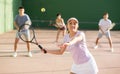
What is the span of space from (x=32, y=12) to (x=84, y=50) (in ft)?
67.0

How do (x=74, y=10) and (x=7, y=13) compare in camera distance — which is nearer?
(x=7, y=13)

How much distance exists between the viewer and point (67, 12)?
24812mm

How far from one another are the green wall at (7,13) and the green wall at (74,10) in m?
2.04

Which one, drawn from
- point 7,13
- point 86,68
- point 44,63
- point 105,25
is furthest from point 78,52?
point 7,13

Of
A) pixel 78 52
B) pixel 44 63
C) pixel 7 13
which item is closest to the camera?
pixel 78 52

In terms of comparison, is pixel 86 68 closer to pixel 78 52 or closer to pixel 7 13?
pixel 78 52

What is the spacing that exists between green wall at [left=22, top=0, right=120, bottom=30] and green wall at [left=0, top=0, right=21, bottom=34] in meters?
2.04

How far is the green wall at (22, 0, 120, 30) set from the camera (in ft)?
80.9

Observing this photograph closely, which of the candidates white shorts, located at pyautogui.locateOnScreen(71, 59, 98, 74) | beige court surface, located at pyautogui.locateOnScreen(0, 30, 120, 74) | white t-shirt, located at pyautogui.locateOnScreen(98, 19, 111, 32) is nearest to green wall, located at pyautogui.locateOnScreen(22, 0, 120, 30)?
white t-shirt, located at pyautogui.locateOnScreen(98, 19, 111, 32)

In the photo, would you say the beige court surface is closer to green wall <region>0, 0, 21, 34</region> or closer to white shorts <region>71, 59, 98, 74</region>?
white shorts <region>71, 59, 98, 74</region>

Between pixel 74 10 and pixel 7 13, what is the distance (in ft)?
21.0

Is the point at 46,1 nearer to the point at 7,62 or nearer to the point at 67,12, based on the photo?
the point at 67,12

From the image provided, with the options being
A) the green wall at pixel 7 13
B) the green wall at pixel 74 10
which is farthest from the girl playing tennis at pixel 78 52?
the green wall at pixel 74 10

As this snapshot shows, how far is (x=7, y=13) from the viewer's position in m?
20.2
